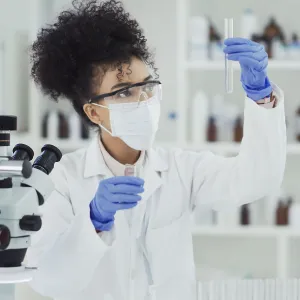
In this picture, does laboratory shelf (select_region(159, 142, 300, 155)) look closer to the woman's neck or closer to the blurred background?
the blurred background

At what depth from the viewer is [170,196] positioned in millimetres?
1757

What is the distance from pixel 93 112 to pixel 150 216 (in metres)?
0.31

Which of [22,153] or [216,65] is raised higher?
[216,65]

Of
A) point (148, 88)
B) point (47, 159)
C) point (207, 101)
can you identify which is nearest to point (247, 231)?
point (207, 101)

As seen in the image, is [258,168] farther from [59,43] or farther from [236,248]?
[236,248]

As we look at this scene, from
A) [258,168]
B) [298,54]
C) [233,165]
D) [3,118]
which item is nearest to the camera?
[3,118]

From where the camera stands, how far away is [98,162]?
1.75m

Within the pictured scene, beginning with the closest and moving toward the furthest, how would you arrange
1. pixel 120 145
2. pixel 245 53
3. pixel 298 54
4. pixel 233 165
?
pixel 245 53, pixel 233 165, pixel 120 145, pixel 298 54

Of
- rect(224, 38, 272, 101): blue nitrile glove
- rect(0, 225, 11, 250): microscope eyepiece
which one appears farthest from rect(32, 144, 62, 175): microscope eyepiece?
rect(224, 38, 272, 101): blue nitrile glove

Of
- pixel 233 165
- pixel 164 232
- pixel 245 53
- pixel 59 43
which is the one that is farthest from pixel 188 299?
pixel 59 43

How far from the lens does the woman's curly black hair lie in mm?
1682

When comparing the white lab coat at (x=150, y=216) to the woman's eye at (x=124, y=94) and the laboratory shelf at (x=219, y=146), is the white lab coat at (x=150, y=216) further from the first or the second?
the laboratory shelf at (x=219, y=146)

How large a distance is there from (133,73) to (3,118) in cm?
63

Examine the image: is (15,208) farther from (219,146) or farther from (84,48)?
(219,146)
